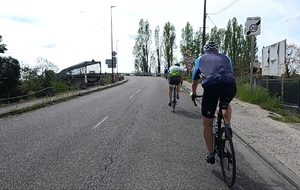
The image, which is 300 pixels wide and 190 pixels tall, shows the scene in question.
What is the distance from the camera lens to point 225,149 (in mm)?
4094

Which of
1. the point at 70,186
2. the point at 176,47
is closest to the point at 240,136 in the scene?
the point at 70,186

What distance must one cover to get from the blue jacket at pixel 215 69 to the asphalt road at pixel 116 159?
150 centimetres

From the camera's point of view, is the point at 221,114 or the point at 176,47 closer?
the point at 221,114

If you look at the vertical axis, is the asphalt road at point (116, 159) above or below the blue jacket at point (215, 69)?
below

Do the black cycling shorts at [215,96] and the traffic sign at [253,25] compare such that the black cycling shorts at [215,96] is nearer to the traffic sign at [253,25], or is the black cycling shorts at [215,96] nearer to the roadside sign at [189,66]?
the traffic sign at [253,25]

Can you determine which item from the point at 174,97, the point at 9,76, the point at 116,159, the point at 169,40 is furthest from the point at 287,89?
the point at 169,40

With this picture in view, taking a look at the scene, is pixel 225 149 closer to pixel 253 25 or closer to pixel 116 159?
pixel 116 159

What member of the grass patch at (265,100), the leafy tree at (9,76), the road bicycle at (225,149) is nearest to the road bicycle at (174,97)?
the grass patch at (265,100)

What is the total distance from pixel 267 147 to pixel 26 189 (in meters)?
4.59

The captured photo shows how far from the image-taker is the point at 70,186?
12.9 feet

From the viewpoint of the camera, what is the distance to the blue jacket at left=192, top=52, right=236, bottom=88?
4.03m

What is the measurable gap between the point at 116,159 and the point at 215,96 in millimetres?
2200

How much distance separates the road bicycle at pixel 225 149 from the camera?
3828 mm

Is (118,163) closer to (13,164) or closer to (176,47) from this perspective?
(13,164)
